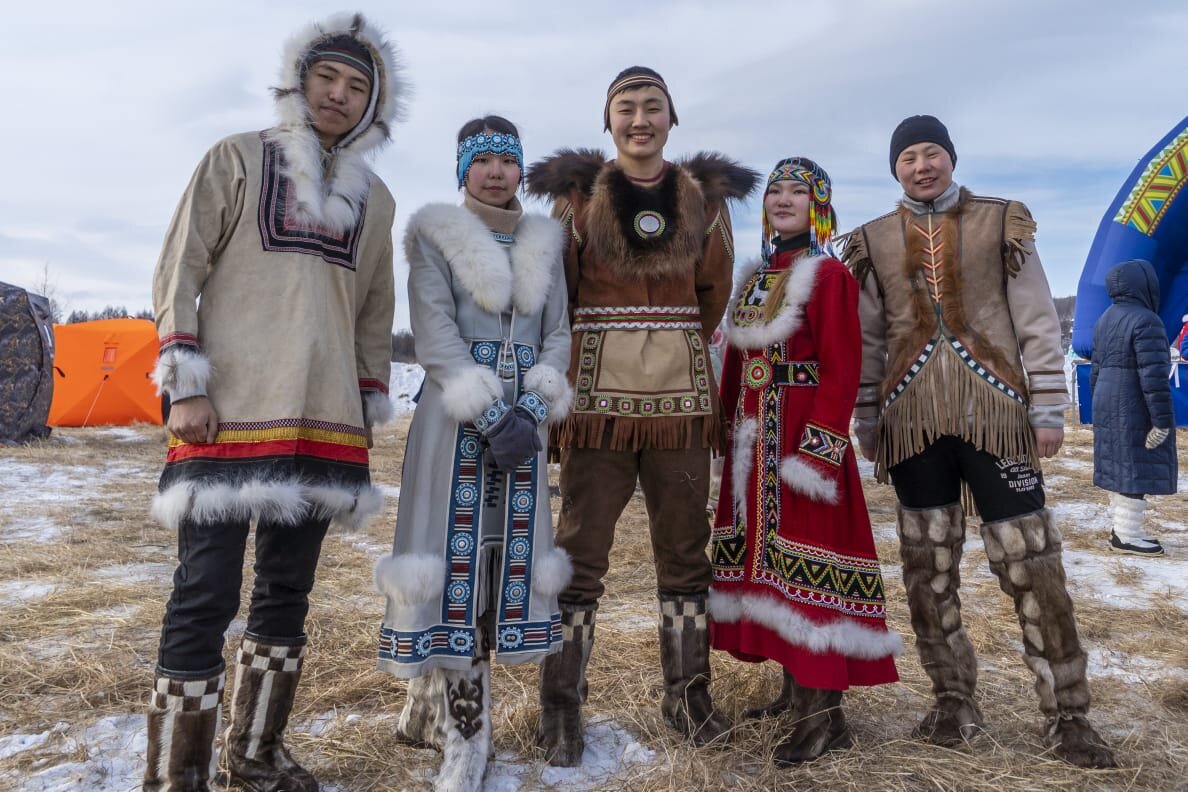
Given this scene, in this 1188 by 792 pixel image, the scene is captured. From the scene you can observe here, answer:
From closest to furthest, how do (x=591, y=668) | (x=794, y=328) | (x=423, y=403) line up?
(x=423, y=403), (x=794, y=328), (x=591, y=668)

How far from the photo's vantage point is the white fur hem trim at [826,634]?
236 cm

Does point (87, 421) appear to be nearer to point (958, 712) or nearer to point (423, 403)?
point (423, 403)

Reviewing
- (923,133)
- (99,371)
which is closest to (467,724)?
(923,133)

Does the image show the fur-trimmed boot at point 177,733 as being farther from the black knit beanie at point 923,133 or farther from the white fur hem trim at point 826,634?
the black knit beanie at point 923,133

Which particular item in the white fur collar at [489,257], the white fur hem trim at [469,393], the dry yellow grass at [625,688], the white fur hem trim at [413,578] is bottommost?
the dry yellow grass at [625,688]

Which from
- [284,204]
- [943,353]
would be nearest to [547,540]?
[284,204]

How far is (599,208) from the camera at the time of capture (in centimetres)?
264

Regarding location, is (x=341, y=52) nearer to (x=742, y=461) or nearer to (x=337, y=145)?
(x=337, y=145)

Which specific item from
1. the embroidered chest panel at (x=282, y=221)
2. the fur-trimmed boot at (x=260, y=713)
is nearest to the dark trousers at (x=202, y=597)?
the fur-trimmed boot at (x=260, y=713)

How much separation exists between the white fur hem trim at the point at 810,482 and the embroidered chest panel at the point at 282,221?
4.94 feet

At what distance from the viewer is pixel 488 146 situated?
2.36 m

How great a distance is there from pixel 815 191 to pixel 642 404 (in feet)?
3.06

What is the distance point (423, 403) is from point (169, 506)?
2.38 ft

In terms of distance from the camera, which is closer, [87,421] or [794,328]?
[794,328]
